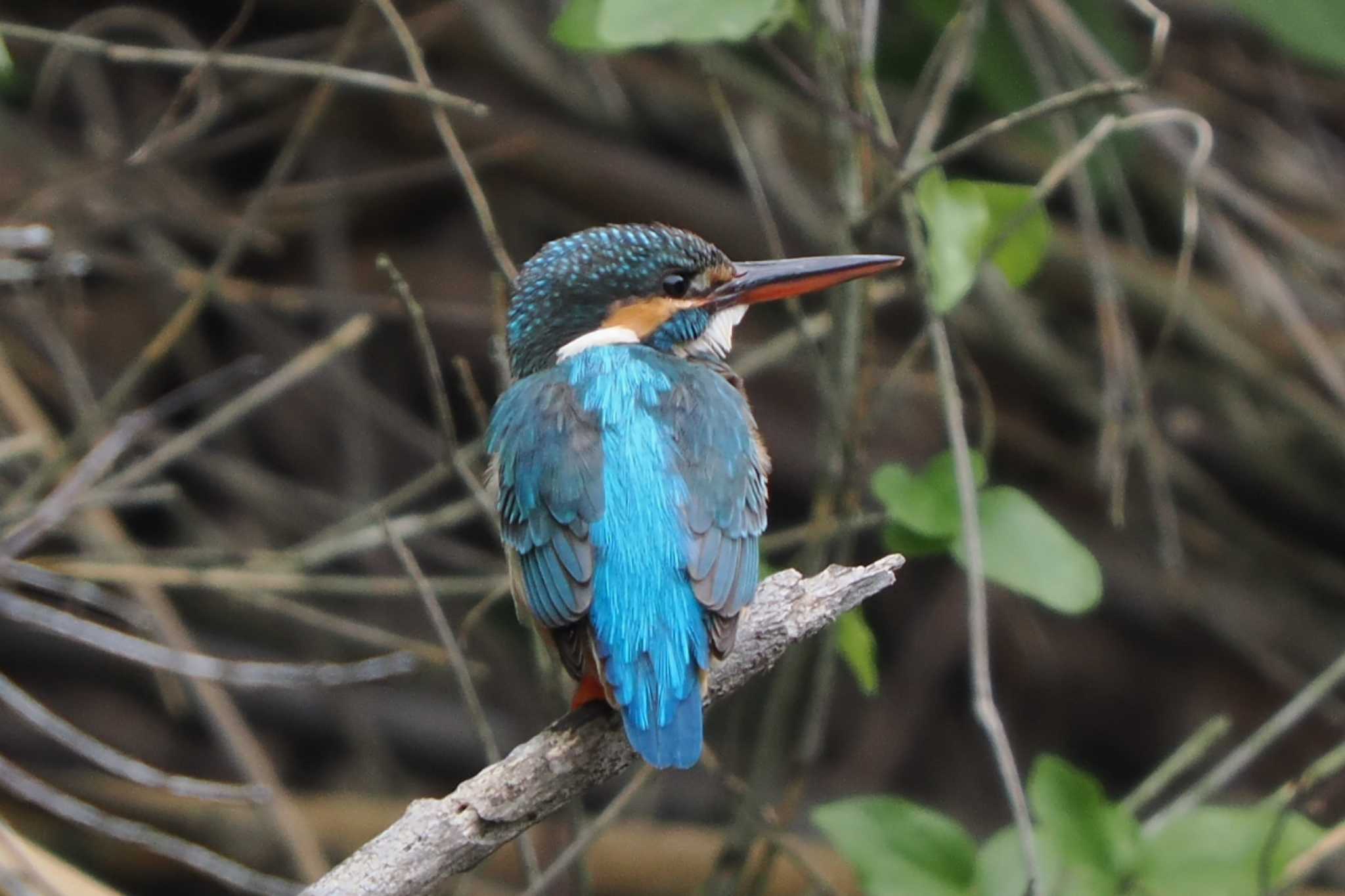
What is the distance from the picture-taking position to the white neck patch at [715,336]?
2193 mm

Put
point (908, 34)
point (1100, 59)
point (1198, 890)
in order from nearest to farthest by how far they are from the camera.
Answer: point (1198, 890) < point (1100, 59) < point (908, 34)

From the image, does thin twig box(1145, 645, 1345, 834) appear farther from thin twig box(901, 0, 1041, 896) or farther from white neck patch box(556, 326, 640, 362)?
white neck patch box(556, 326, 640, 362)

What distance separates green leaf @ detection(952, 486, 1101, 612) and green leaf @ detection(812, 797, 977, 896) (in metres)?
0.34

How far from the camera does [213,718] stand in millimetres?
3008

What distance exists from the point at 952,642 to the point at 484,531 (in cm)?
117

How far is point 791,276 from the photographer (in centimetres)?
211

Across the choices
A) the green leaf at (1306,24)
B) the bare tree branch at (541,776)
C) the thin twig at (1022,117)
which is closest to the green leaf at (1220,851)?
the bare tree branch at (541,776)

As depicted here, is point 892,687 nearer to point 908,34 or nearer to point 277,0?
point 908,34

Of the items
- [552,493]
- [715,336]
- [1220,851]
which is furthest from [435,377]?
[1220,851]

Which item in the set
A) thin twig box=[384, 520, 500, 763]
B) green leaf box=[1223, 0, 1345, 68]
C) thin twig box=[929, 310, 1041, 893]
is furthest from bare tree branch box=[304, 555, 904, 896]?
green leaf box=[1223, 0, 1345, 68]

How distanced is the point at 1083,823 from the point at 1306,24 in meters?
1.48

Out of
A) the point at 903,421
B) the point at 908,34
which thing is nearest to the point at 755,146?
the point at 908,34

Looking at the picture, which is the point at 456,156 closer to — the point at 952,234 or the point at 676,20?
the point at 676,20

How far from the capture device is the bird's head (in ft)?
6.95
